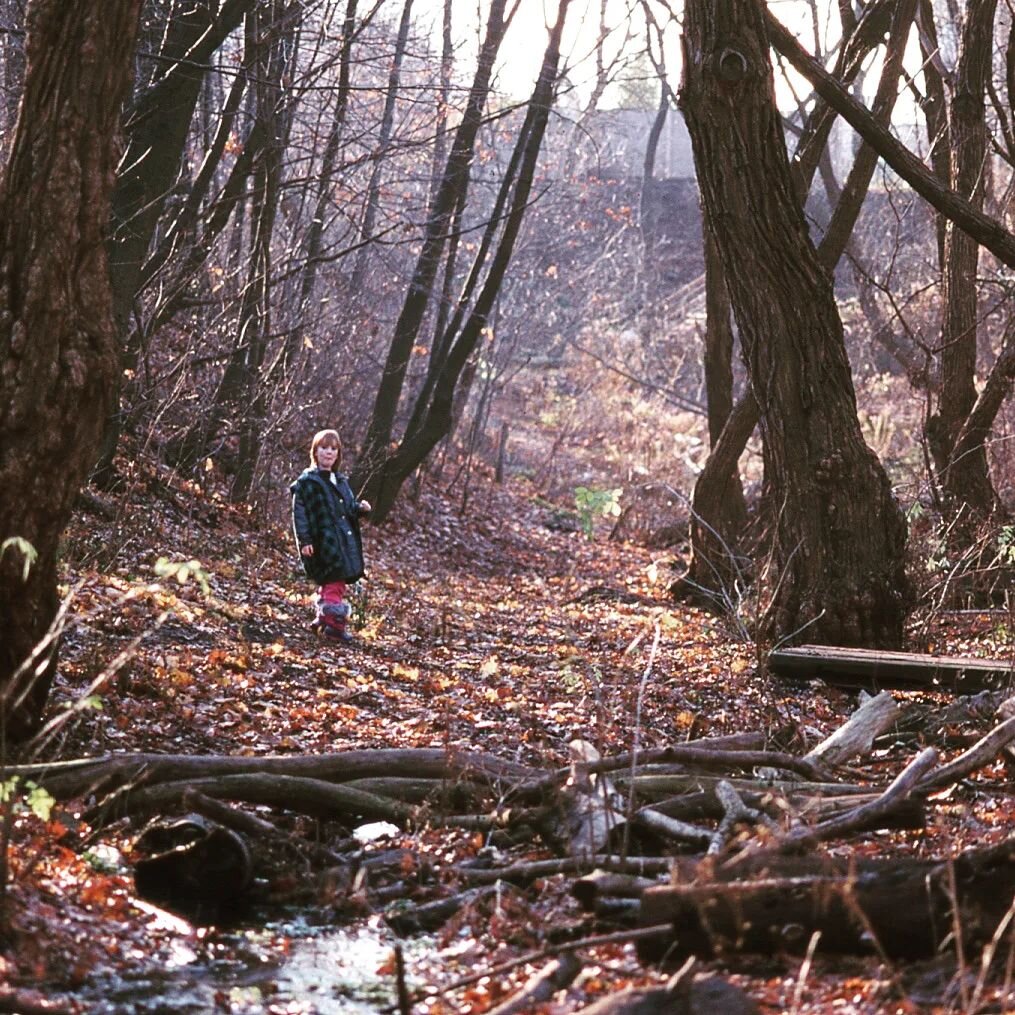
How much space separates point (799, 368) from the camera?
9.32m

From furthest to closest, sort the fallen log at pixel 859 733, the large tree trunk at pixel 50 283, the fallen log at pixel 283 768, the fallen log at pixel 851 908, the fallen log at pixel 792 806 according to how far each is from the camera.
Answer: the fallen log at pixel 859 733, the fallen log at pixel 283 768, the large tree trunk at pixel 50 283, the fallen log at pixel 792 806, the fallen log at pixel 851 908

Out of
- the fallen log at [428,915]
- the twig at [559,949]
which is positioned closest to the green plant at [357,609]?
the fallen log at [428,915]

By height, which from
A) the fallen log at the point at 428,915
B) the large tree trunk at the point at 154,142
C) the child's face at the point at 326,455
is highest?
the large tree trunk at the point at 154,142

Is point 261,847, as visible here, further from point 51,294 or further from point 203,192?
point 203,192

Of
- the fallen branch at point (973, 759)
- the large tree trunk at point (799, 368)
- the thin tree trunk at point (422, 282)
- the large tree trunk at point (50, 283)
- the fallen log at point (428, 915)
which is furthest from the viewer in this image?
the thin tree trunk at point (422, 282)

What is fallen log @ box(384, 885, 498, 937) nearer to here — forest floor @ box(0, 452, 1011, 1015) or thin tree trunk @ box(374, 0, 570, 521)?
A: forest floor @ box(0, 452, 1011, 1015)

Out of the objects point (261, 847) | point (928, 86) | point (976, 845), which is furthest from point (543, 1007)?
point (928, 86)

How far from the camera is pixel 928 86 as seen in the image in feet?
52.0

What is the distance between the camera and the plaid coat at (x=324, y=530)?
408 inches

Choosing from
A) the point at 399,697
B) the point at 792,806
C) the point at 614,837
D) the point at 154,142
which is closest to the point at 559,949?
the point at 614,837

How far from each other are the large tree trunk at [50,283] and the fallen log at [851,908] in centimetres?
273

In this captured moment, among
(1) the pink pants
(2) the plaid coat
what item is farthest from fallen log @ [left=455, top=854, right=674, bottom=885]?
(2) the plaid coat

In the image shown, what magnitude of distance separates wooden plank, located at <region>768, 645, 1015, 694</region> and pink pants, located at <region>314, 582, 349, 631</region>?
3439mm

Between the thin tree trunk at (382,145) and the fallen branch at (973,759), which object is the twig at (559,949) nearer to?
the fallen branch at (973,759)
